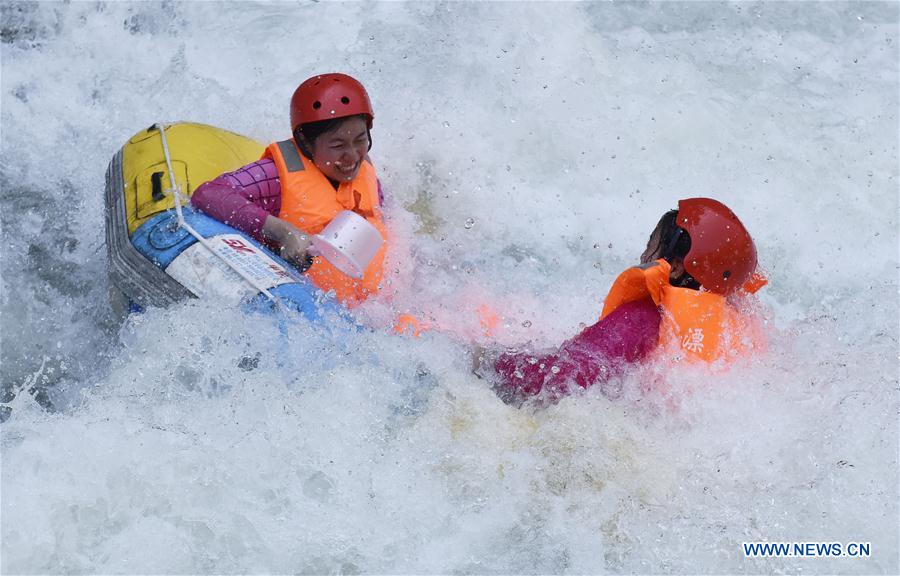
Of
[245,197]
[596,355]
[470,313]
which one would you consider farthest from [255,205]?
[596,355]

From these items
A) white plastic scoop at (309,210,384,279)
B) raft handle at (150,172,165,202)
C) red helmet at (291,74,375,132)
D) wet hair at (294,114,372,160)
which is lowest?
white plastic scoop at (309,210,384,279)

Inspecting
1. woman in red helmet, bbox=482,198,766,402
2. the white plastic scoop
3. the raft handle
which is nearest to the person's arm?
the white plastic scoop

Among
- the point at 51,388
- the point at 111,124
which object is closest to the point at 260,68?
the point at 111,124

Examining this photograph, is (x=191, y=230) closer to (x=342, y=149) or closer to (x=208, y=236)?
(x=208, y=236)

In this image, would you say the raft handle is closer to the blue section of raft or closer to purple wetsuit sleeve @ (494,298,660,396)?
the blue section of raft

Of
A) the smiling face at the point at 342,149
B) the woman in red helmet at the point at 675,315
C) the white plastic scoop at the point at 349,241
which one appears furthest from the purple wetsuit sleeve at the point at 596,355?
the smiling face at the point at 342,149

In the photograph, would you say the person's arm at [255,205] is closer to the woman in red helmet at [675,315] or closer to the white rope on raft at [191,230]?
the white rope on raft at [191,230]

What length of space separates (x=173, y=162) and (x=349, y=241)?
121 cm

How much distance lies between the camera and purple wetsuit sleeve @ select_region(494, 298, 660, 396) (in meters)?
3.66

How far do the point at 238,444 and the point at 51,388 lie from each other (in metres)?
1.47

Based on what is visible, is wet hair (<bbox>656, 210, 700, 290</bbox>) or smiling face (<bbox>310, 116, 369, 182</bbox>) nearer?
wet hair (<bbox>656, 210, 700, 290</bbox>)

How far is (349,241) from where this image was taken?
4250 mm

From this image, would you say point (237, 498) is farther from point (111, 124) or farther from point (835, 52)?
point (835, 52)

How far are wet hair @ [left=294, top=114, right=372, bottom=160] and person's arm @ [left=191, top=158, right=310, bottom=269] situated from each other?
0.16 m
